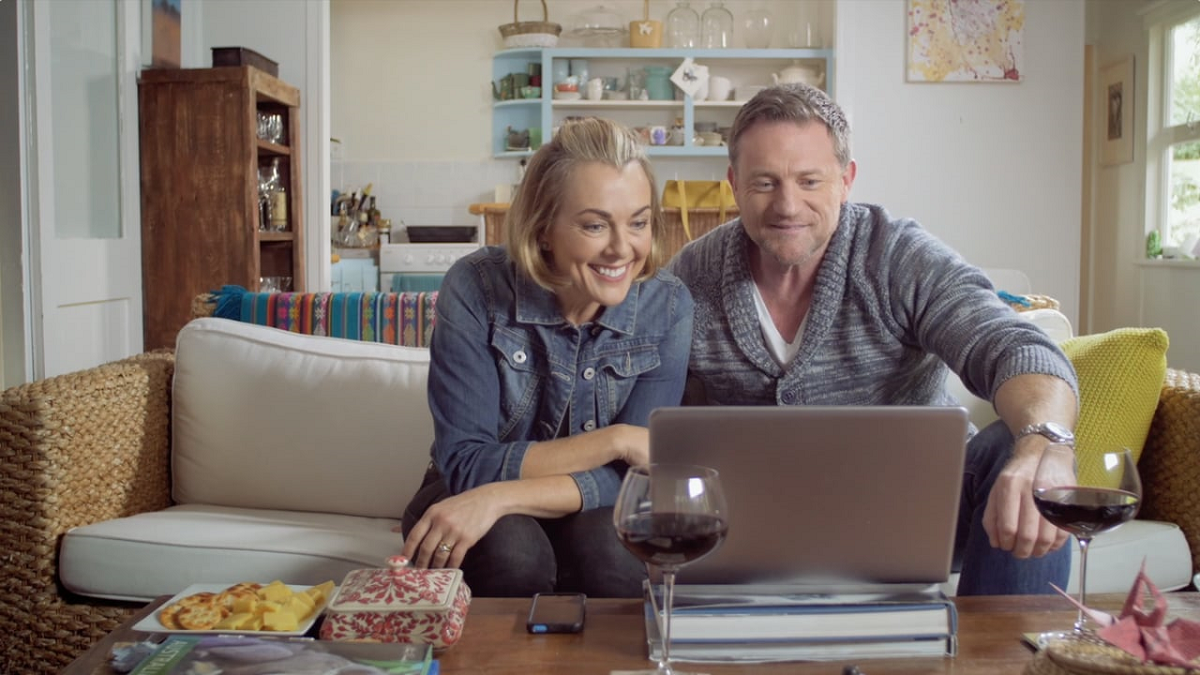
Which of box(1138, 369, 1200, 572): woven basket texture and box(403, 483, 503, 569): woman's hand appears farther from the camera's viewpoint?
box(1138, 369, 1200, 572): woven basket texture

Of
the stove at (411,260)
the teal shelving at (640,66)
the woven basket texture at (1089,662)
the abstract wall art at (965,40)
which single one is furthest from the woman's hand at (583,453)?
the teal shelving at (640,66)

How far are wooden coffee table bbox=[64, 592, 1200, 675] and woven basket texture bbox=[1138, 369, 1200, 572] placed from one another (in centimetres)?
79

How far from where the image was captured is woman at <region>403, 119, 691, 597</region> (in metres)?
1.63

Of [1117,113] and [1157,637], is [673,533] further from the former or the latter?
[1117,113]

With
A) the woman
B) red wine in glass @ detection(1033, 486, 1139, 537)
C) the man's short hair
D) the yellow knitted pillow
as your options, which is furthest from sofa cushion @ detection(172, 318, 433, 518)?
red wine in glass @ detection(1033, 486, 1139, 537)

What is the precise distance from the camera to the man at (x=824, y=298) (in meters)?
1.75

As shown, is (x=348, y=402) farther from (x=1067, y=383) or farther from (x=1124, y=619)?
(x=1124, y=619)

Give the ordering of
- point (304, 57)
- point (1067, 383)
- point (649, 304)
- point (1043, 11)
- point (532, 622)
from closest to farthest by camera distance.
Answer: point (532, 622), point (1067, 383), point (649, 304), point (304, 57), point (1043, 11)

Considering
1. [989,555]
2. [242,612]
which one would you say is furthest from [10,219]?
[989,555]

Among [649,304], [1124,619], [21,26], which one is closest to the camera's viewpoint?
[1124,619]

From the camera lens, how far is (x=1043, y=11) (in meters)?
5.32

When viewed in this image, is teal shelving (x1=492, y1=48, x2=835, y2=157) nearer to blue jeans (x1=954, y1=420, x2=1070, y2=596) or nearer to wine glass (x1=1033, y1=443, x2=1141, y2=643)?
blue jeans (x1=954, y1=420, x2=1070, y2=596)

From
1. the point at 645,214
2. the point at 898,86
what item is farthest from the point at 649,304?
the point at 898,86

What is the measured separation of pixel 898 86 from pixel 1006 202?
0.80 m
